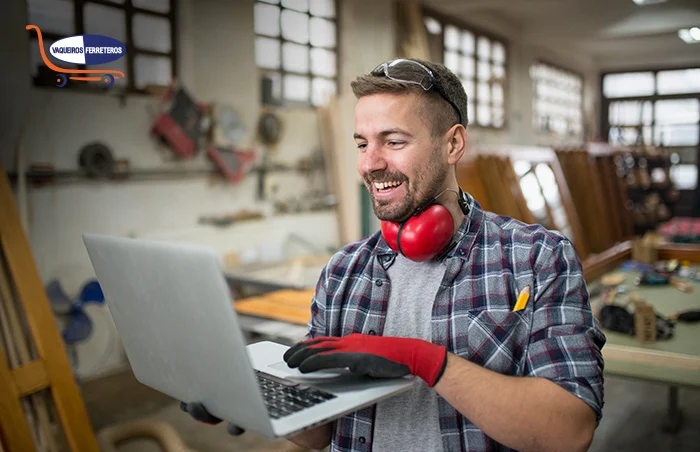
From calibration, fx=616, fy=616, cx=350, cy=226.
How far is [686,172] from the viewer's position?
525 inches

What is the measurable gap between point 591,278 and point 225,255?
3277mm

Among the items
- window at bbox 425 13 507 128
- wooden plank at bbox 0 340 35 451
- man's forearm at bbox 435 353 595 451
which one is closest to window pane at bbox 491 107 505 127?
window at bbox 425 13 507 128

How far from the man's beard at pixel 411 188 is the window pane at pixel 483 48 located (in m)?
9.96

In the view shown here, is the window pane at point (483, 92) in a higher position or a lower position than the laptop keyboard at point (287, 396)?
higher

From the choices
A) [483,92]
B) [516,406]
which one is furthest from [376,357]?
[483,92]

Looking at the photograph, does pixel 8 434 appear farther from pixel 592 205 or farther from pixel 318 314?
pixel 592 205

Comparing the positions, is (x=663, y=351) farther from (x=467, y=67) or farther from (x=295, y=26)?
(x=467, y=67)

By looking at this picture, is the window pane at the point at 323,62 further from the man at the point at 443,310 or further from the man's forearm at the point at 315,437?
the man's forearm at the point at 315,437

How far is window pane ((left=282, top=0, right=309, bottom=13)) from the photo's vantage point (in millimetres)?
6746

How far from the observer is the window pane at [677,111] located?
1321 cm

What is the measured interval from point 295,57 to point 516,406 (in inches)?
246

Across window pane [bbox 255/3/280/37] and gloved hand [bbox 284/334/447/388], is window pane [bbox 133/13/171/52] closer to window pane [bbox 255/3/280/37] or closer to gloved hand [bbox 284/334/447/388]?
window pane [bbox 255/3/280/37]

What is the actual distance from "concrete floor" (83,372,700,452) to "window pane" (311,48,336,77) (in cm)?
411

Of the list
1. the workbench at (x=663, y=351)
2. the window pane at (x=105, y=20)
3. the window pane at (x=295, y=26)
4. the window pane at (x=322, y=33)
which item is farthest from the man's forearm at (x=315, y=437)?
the window pane at (x=322, y=33)
